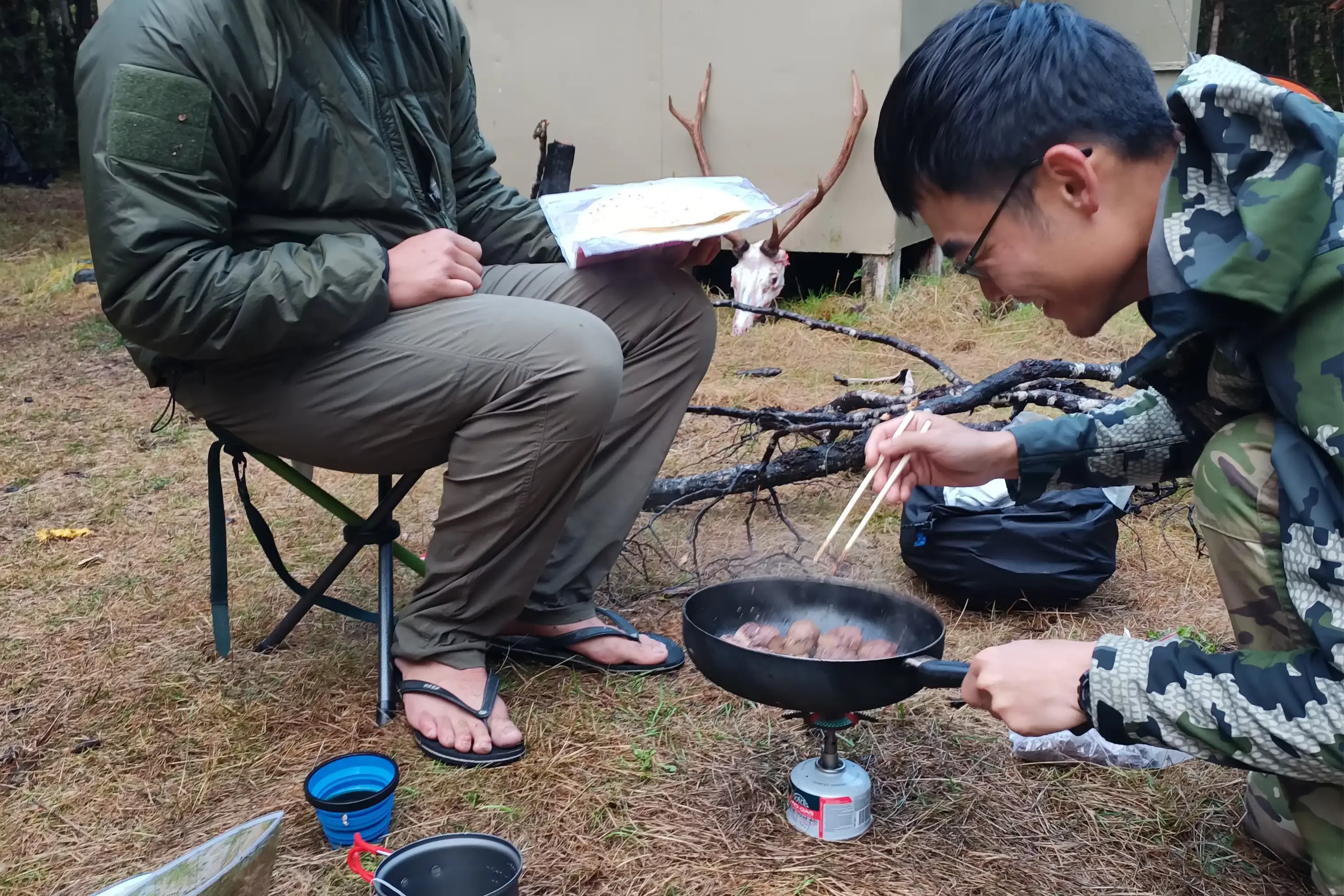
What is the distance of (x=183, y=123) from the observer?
196 cm

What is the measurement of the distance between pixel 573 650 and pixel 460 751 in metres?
0.49

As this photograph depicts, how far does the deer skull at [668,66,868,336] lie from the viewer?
22.0ft

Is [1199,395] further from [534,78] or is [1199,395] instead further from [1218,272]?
[534,78]

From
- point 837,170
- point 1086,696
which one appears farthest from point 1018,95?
point 837,170

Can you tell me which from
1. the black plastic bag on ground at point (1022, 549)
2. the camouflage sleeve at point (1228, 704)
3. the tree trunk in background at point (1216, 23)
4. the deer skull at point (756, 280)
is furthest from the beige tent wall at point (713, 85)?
the tree trunk in background at point (1216, 23)

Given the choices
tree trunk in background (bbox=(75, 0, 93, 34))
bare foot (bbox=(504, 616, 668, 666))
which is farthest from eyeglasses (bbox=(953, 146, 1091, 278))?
tree trunk in background (bbox=(75, 0, 93, 34))

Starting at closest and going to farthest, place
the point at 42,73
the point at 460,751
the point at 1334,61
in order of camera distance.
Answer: the point at 460,751 → the point at 1334,61 → the point at 42,73

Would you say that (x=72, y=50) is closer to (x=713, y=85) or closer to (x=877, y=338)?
(x=713, y=85)

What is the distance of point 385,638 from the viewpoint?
2338 millimetres

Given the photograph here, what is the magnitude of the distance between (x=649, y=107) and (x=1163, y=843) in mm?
6568

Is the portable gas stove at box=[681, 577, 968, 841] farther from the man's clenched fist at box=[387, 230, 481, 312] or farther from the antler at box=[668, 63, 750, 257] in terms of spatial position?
the antler at box=[668, 63, 750, 257]

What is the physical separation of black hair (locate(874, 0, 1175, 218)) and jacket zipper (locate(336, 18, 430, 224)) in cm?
126

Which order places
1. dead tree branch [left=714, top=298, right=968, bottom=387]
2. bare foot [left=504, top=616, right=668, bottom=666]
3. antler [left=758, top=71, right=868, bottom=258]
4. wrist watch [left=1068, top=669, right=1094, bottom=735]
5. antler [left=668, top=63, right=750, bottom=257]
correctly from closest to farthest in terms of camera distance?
wrist watch [left=1068, top=669, right=1094, bottom=735], bare foot [left=504, top=616, right=668, bottom=666], dead tree branch [left=714, top=298, right=968, bottom=387], antler [left=758, top=71, right=868, bottom=258], antler [left=668, top=63, right=750, bottom=257]

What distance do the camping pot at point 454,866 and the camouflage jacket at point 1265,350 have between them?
94 cm
